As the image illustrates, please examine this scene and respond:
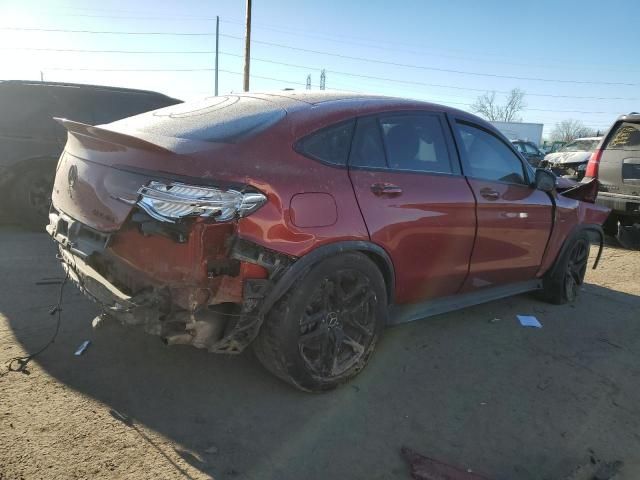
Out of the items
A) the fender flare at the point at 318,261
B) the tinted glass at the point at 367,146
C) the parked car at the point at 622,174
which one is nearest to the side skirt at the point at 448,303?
the fender flare at the point at 318,261

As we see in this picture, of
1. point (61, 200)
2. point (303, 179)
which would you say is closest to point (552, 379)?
point (303, 179)

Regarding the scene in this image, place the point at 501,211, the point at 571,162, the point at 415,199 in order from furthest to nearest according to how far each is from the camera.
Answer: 1. the point at 571,162
2. the point at 501,211
3. the point at 415,199

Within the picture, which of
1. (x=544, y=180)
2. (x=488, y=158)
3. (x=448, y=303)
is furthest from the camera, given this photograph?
(x=544, y=180)

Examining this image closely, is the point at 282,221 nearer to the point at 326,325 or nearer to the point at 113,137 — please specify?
the point at 326,325

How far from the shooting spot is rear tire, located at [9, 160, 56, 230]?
632 cm

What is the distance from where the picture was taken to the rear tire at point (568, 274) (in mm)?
5039

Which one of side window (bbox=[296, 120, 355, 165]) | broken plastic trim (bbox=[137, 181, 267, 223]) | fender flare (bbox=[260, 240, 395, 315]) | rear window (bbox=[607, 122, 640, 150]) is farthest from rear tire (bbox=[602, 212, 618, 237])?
broken plastic trim (bbox=[137, 181, 267, 223])

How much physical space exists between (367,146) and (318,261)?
855mm

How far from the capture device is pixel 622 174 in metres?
7.71

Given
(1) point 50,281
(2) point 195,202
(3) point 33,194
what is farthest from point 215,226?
(3) point 33,194

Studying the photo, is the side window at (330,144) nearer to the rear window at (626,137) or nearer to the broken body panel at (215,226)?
the broken body panel at (215,226)

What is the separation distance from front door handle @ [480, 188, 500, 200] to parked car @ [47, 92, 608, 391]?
2cm

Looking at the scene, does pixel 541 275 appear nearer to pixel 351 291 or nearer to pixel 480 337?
pixel 480 337

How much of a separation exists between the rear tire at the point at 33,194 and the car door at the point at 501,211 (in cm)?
511
